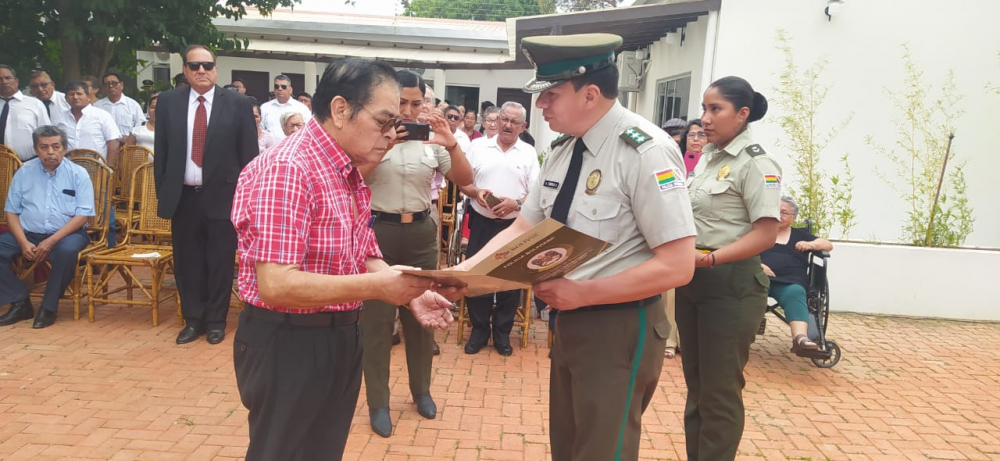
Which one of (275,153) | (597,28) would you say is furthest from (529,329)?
(597,28)

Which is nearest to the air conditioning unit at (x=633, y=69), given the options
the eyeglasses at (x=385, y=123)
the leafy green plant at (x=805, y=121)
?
the leafy green plant at (x=805, y=121)

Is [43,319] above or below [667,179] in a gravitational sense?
below

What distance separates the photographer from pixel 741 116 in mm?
3260

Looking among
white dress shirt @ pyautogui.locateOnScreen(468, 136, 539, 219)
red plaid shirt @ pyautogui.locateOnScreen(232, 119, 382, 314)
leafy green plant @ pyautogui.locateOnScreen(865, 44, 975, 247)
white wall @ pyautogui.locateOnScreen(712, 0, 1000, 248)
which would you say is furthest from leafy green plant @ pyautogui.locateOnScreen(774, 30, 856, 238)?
red plaid shirt @ pyautogui.locateOnScreen(232, 119, 382, 314)

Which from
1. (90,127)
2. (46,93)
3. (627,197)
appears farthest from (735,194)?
(46,93)

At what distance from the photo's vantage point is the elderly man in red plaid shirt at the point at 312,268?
1859 millimetres

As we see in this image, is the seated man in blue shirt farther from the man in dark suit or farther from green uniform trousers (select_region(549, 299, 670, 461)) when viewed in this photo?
green uniform trousers (select_region(549, 299, 670, 461))

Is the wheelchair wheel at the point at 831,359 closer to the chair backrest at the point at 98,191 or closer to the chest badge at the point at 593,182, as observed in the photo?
the chest badge at the point at 593,182

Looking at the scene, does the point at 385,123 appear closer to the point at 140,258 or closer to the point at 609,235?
the point at 609,235

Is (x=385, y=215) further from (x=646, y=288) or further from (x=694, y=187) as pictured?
(x=646, y=288)

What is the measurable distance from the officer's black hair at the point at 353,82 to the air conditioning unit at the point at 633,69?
11.6 metres

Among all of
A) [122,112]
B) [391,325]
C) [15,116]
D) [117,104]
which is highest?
[117,104]

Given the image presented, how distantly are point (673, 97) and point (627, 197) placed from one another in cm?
919

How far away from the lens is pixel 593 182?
2295 millimetres
